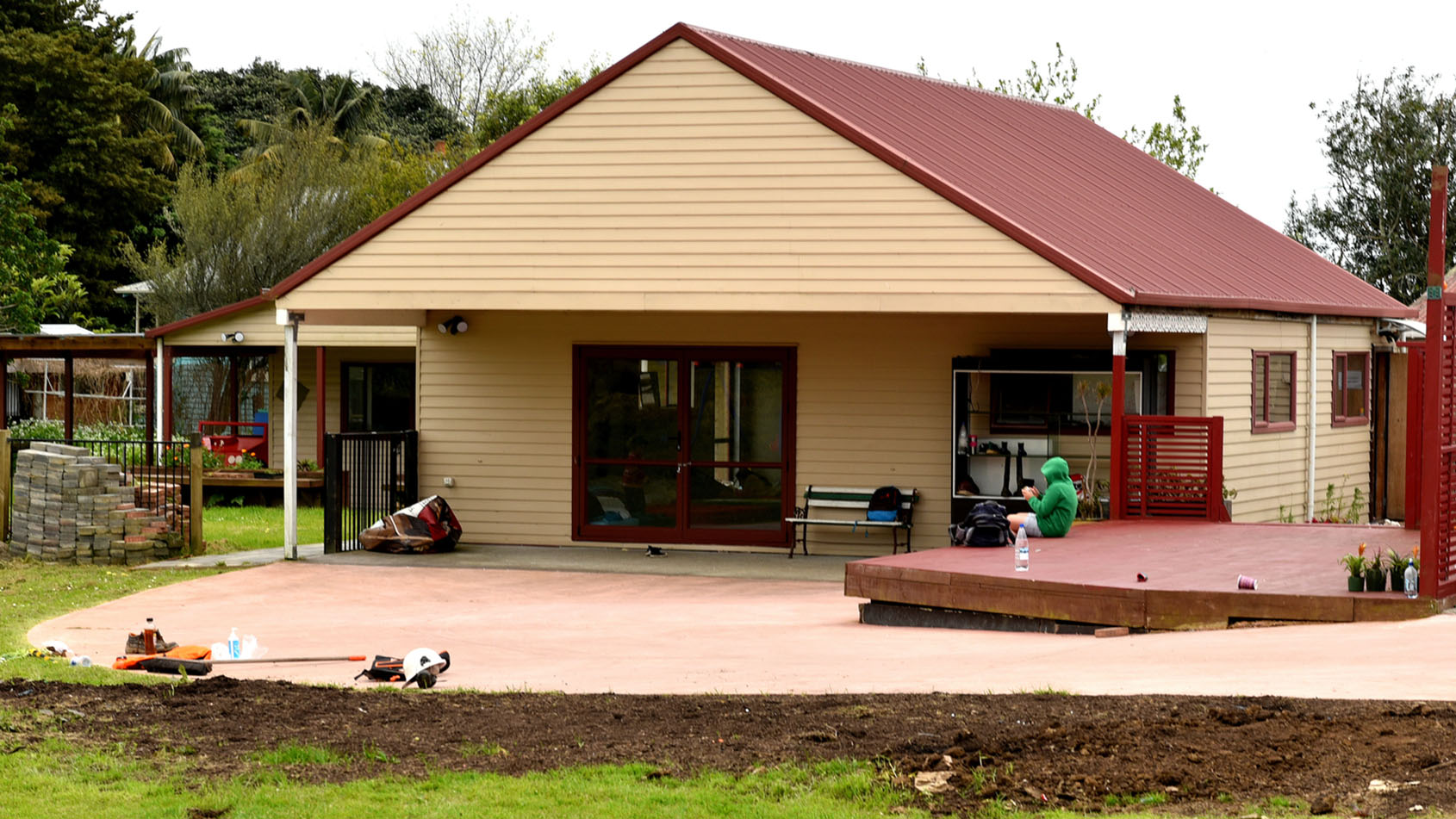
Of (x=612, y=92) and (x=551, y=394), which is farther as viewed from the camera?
(x=551, y=394)

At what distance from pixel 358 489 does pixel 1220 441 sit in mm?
9487

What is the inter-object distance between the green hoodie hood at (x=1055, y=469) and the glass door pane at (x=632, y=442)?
5536 millimetres

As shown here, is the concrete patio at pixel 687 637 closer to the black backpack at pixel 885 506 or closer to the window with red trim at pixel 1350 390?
the black backpack at pixel 885 506

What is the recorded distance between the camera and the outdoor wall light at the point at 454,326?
67.9ft

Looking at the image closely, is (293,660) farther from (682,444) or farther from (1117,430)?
(682,444)

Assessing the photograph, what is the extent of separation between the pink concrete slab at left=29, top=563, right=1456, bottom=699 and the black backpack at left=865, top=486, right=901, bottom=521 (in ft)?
7.82

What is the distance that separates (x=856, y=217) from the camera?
1723cm

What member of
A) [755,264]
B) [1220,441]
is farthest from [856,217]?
[1220,441]

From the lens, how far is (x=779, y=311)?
1728cm

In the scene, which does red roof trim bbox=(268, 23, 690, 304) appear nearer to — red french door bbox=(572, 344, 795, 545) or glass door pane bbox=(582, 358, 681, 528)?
red french door bbox=(572, 344, 795, 545)

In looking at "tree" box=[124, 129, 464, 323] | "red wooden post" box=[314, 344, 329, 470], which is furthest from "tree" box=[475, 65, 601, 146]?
"red wooden post" box=[314, 344, 329, 470]

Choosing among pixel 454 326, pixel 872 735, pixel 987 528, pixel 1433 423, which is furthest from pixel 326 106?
pixel 872 735

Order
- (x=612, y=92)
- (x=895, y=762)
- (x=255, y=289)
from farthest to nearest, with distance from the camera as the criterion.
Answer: (x=255, y=289), (x=612, y=92), (x=895, y=762)

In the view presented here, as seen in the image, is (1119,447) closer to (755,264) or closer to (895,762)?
(755,264)
